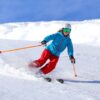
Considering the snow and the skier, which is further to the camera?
the skier

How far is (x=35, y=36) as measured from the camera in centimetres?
2108

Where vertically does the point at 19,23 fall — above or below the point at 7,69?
above

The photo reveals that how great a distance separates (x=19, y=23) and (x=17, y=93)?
47.8ft

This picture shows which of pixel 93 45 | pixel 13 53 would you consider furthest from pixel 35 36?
pixel 13 53

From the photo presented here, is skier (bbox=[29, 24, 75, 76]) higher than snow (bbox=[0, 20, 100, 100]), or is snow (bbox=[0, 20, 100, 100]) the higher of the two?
skier (bbox=[29, 24, 75, 76])

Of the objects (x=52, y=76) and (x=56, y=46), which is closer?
(x=52, y=76)

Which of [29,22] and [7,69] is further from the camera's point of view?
[29,22]

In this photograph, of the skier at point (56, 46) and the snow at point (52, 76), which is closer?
the snow at point (52, 76)

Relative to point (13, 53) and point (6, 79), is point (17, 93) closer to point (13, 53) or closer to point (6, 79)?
point (6, 79)

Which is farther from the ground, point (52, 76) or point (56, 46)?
point (56, 46)

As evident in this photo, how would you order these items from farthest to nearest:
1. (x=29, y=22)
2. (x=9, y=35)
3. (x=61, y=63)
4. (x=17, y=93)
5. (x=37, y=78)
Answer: (x=29, y=22) → (x=9, y=35) → (x=61, y=63) → (x=37, y=78) → (x=17, y=93)

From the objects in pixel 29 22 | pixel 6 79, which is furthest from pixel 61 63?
pixel 29 22

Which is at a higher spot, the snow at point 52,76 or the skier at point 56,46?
the skier at point 56,46

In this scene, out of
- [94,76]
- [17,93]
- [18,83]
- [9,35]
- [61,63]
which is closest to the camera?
[17,93]
